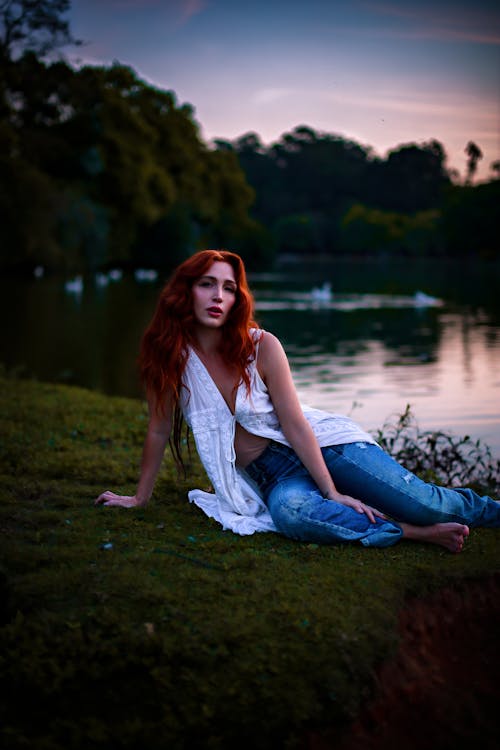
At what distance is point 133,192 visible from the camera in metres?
39.9

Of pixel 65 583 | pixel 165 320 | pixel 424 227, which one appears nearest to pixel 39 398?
pixel 165 320

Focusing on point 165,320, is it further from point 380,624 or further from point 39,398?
point 39,398

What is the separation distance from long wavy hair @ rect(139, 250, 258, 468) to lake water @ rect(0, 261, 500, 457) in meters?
2.97

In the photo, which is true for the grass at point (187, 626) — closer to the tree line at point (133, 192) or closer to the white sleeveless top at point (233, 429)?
the white sleeveless top at point (233, 429)

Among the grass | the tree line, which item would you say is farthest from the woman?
the tree line

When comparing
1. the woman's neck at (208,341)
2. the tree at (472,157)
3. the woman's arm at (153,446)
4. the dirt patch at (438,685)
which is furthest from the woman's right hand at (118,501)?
the tree at (472,157)

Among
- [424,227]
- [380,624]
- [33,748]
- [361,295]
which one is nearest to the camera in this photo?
[33,748]

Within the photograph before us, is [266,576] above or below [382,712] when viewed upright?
above

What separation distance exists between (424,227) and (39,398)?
91964 millimetres

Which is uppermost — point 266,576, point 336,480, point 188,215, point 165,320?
point 188,215

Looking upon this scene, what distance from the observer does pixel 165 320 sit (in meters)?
4.15

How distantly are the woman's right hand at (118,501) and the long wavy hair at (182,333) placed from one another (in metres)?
0.62

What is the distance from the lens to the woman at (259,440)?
152 inches

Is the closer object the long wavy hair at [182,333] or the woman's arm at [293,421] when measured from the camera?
the woman's arm at [293,421]
